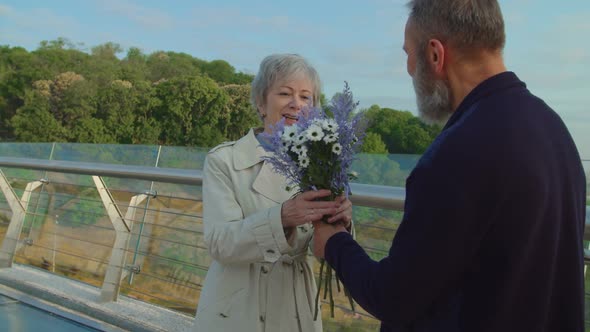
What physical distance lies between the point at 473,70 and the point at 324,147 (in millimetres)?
571

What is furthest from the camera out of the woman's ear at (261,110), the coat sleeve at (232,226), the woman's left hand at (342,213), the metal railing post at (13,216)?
the metal railing post at (13,216)

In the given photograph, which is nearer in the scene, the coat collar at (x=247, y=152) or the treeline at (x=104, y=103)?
the coat collar at (x=247, y=152)

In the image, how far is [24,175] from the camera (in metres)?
5.89

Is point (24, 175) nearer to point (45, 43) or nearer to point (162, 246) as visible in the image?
point (162, 246)

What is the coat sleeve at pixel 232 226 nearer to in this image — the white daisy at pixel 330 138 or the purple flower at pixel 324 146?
the purple flower at pixel 324 146

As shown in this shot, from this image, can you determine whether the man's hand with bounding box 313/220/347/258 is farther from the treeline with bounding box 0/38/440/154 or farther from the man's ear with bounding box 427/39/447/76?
the treeline with bounding box 0/38/440/154

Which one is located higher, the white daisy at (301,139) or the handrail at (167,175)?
the white daisy at (301,139)

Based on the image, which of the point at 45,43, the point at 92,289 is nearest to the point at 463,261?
the point at 92,289

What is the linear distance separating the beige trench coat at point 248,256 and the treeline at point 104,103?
6214 cm

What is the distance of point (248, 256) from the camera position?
7.08 ft

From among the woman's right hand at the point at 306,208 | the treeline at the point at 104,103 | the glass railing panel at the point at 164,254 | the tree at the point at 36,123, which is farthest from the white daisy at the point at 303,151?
the tree at the point at 36,123

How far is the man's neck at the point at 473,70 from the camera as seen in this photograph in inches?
60.4

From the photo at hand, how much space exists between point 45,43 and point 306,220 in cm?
8737

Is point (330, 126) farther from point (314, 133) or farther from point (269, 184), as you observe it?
point (269, 184)
